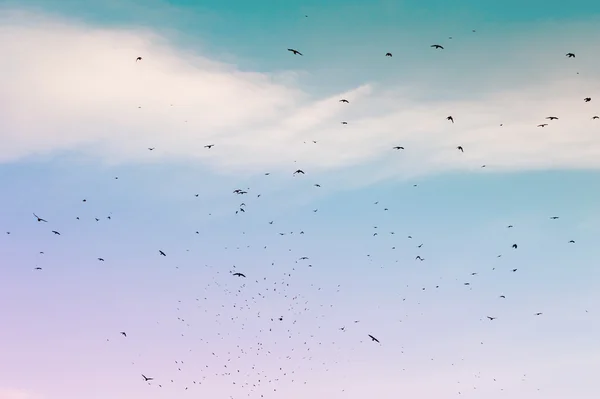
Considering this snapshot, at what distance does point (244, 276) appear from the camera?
5338 centimetres

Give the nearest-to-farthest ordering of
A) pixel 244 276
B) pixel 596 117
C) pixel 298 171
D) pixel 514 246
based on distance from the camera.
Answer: pixel 244 276, pixel 298 171, pixel 596 117, pixel 514 246

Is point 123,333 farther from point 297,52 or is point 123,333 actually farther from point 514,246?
point 514,246

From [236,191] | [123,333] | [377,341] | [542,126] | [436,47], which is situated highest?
[436,47]

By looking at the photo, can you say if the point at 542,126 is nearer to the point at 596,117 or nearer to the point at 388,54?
the point at 596,117

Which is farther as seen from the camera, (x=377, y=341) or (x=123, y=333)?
(x=123, y=333)

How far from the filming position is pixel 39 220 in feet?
183

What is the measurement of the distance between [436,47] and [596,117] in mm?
14861

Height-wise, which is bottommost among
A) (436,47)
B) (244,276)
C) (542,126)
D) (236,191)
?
(244,276)

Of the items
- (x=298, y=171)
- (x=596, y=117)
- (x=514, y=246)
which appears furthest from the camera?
(x=514, y=246)

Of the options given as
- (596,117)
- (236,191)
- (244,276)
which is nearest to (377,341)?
(244,276)

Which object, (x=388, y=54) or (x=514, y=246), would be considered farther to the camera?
(x=514, y=246)

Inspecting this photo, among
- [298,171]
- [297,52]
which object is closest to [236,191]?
[298,171]

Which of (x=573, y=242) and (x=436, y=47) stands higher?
(x=436, y=47)

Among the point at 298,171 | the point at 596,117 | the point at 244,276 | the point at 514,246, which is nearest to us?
the point at 244,276
